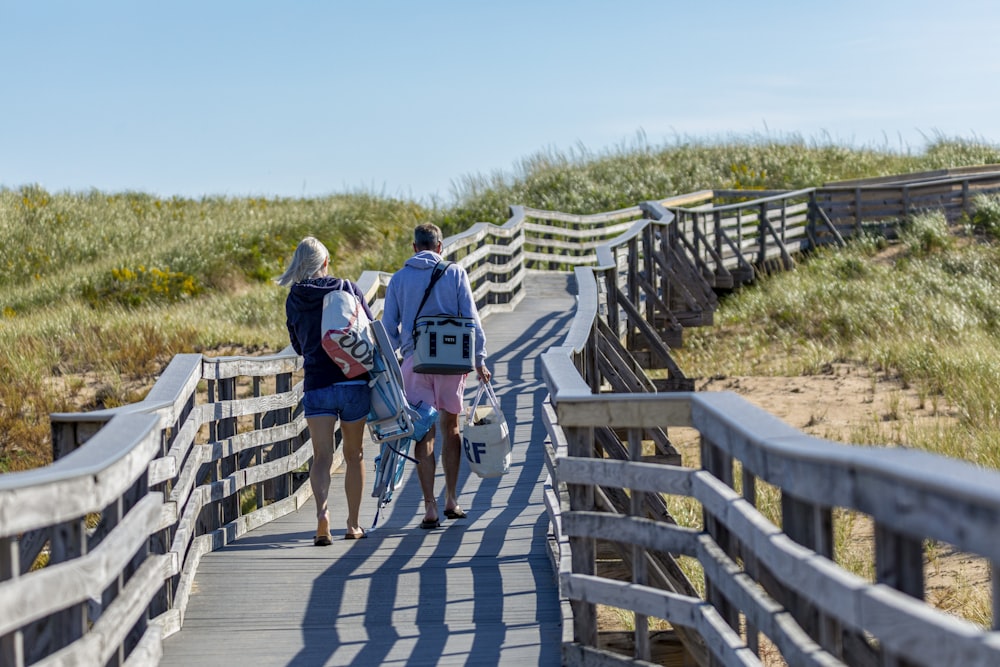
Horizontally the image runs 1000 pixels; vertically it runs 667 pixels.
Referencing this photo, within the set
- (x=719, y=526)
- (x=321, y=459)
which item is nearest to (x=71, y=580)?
(x=719, y=526)

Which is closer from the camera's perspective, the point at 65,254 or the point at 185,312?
the point at 185,312

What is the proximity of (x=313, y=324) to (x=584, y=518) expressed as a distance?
2626mm

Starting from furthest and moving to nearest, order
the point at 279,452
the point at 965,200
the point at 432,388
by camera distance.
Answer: the point at 965,200 → the point at 279,452 → the point at 432,388

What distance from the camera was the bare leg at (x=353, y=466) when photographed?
25.9 feet

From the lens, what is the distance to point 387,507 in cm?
953

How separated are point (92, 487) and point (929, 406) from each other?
14.2m

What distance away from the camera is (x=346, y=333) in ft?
24.6

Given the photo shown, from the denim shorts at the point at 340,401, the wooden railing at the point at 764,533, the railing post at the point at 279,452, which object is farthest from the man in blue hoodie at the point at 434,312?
the railing post at the point at 279,452

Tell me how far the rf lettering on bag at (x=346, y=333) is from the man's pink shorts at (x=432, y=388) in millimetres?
781

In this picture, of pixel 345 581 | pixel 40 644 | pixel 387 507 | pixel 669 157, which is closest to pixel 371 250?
pixel 669 157

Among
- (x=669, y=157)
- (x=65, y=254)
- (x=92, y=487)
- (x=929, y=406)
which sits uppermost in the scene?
(x=669, y=157)

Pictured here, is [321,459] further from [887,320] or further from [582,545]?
[887,320]

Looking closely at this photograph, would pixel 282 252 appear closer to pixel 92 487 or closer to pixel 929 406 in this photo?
pixel 929 406

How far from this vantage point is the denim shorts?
7789 mm
